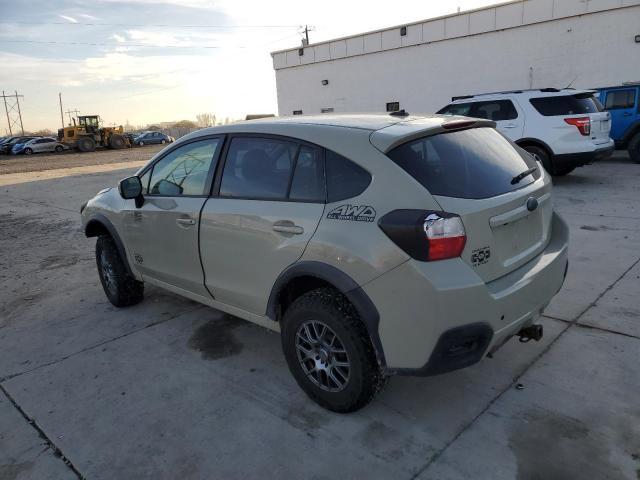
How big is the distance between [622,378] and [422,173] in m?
1.87

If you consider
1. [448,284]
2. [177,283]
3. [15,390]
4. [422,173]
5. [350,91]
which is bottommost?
[15,390]

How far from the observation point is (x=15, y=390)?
3314 millimetres

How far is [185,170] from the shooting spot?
378cm

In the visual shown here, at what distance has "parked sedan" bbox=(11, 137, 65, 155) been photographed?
39081 millimetres

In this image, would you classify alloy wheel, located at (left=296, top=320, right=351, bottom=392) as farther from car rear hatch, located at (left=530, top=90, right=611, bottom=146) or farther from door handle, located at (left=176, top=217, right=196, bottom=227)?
car rear hatch, located at (left=530, top=90, right=611, bottom=146)

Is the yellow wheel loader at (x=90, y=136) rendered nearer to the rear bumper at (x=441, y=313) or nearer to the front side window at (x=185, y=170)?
the front side window at (x=185, y=170)

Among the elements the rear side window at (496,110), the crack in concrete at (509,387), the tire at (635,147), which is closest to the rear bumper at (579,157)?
the rear side window at (496,110)

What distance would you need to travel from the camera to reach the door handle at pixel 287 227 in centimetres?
276

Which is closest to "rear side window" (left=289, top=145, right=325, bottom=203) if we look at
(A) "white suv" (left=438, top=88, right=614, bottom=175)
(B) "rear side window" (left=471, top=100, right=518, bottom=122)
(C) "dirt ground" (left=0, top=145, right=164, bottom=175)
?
(A) "white suv" (left=438, top=88, right=614, bottom=175)

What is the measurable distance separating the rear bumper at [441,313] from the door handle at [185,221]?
5.22 feet

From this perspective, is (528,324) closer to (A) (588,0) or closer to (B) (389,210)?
(B) (389,210)

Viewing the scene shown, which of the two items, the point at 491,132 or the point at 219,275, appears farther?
the point at 219,275

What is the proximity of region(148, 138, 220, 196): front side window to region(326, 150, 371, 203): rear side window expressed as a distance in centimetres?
111

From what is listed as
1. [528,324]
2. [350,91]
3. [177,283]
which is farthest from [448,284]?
[350,91]
